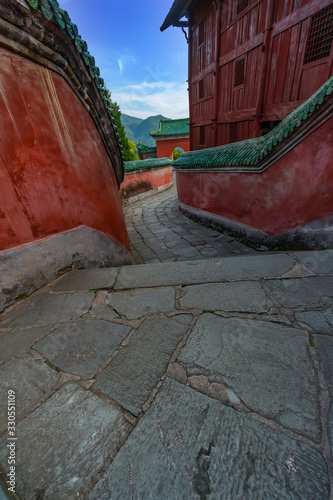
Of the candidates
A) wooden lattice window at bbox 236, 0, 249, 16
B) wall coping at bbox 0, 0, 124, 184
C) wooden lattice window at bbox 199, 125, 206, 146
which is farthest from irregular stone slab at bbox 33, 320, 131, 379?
wooden lattice window at bbox 236, 0, 249, 16


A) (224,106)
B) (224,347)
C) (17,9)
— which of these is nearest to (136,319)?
(224,347)

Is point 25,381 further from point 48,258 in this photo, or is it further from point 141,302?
point 48,258

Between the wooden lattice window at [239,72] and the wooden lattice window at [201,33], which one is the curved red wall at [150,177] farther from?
the wooden lattice window at [239,72]

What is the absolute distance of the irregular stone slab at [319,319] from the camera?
1.43 m

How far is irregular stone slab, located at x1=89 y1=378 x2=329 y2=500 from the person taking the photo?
0.76 metres

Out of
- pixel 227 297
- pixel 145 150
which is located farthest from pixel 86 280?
pixel 145 150

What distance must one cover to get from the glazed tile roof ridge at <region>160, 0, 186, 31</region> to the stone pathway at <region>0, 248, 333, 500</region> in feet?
33.6

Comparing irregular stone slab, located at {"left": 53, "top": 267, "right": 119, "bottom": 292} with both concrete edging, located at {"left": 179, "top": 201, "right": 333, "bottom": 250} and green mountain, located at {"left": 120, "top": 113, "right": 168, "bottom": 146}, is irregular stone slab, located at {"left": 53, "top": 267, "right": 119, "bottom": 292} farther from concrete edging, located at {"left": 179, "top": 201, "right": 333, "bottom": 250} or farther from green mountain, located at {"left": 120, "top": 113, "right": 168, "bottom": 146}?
green mountain, located at {"left": 120, "top": 113, "right": 168, "bottom": 146}

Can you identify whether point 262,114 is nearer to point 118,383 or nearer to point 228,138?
point 228,138

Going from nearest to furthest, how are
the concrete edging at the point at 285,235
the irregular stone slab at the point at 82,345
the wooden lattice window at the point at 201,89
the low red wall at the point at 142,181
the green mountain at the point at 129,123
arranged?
the irregular stone slab at the point at 82,345, the concrete edging at the point at 285,235, the wooden lattice window at the point at 201,89, the low red wall at the point at 142,181, the green mountain at the point at 129,123

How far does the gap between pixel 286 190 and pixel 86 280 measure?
3274 millimetres

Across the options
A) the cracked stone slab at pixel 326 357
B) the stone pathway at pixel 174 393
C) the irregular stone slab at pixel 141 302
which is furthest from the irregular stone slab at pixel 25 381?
the cracked stone slab at pixel 326 357

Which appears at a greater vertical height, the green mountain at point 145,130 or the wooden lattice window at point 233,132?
the green mountain at point 145,130

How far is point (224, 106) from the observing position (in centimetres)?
663
